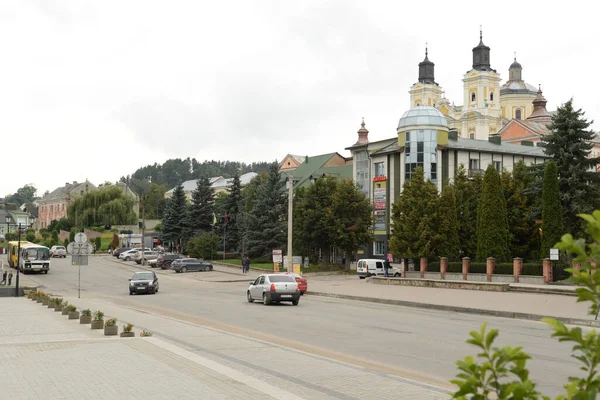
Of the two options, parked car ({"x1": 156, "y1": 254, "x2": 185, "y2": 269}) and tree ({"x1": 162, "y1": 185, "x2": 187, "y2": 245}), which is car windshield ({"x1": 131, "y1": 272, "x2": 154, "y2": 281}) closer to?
parked car ({"x1": 156, "y1": 254, "x2": 185, "y2": 269})

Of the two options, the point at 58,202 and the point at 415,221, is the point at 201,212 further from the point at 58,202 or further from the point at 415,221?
the point at 58,202

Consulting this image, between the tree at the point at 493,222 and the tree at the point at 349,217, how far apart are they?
15112 millimetres

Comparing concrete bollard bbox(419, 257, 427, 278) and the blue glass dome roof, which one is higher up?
the blue glass dome roof

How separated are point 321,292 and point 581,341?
36.0 m

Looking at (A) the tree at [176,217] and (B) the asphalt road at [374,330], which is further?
(A) the tree at [176,217]

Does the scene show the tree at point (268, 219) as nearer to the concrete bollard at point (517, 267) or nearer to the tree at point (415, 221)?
the tree at point (415, 221)

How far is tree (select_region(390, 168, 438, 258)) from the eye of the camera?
48969mm

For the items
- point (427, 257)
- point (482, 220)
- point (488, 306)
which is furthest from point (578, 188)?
point (488, 306)

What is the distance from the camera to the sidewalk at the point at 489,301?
2525cm

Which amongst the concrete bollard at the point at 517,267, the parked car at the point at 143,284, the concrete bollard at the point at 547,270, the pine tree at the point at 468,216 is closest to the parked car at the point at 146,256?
the parked car at the point at 143,284

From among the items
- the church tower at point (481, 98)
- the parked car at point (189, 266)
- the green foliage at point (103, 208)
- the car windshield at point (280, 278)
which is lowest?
the parked car at point (189, 266)

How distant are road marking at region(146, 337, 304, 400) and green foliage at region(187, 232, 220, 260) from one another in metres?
59.8

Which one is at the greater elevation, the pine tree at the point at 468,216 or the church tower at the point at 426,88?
the church tower at the point at 426,88

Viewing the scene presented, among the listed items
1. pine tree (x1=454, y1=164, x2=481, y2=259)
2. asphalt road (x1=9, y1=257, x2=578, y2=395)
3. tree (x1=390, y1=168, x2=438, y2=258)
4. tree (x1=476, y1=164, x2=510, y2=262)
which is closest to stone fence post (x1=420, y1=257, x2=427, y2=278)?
tree (x1=390, y1=168, x2=438, y2=258)
